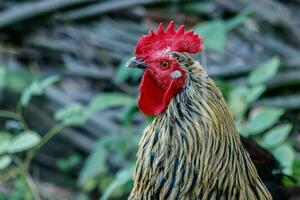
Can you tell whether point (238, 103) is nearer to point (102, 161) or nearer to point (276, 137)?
point (276, 137)

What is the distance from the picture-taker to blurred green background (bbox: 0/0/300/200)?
4938 mm

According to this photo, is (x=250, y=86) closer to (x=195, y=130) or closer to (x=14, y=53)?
(x=195, y=130)

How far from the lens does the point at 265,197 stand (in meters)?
3.01

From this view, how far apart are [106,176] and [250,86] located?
1355 millimetres

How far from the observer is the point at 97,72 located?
19.7 ft

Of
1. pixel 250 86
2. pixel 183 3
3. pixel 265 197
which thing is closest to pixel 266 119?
pixel 250 86

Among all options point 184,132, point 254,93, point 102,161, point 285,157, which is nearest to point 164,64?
point 184,132

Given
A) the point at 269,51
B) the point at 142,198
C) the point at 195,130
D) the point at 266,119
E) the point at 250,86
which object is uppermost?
the point at 269,51

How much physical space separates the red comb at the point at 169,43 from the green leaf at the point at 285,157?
1062 mm

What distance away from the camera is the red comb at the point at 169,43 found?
2.91 meters

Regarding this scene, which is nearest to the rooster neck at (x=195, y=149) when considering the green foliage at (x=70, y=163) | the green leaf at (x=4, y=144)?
the green leaf at (x=4, y=144)

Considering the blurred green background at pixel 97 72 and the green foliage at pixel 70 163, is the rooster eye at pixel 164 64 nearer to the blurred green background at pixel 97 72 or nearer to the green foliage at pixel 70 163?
the blurred green background at pixel 97 72

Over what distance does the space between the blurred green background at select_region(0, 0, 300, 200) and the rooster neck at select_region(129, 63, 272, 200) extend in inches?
63.4

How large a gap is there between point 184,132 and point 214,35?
1.85 metres
